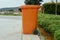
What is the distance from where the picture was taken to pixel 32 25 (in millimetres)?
8828

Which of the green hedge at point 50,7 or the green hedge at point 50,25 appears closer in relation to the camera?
the green hedge at point 50,25

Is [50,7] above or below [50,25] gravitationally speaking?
below

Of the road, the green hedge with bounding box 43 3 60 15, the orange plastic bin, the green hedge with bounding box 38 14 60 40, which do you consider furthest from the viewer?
the green hedge with bounding box 43 3 60 15

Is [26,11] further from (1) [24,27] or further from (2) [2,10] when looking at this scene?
(2) [2,10]

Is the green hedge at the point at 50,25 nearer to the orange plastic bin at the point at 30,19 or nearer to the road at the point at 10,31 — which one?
the orange plastic bin at the point at 30,19

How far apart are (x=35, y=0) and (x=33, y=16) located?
76 centimetres

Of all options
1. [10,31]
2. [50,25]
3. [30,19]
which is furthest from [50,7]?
[50,25]

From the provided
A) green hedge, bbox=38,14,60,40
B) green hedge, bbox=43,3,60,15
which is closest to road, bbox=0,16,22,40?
green hedge, bbox=38,14,60,40

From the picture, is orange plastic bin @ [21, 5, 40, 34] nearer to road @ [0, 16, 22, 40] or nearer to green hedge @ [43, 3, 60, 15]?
road @ [0, 16, 22, 40]

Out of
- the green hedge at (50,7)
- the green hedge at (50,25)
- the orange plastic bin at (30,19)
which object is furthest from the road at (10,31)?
the green hedge at (50,7)

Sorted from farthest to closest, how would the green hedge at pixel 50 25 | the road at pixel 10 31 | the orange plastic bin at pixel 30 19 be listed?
the orange plastic bin at pixel 30 19 → the road at pixel 10 31 → the green hedge at pixel 50 25

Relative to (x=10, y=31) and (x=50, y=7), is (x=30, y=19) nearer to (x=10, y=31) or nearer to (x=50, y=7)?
(x=10, y=31)

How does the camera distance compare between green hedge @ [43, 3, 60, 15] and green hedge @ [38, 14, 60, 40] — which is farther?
green hedge @ [43, 3, 60, 15]

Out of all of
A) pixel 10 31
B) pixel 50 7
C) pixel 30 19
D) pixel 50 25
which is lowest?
pixel 50 7
